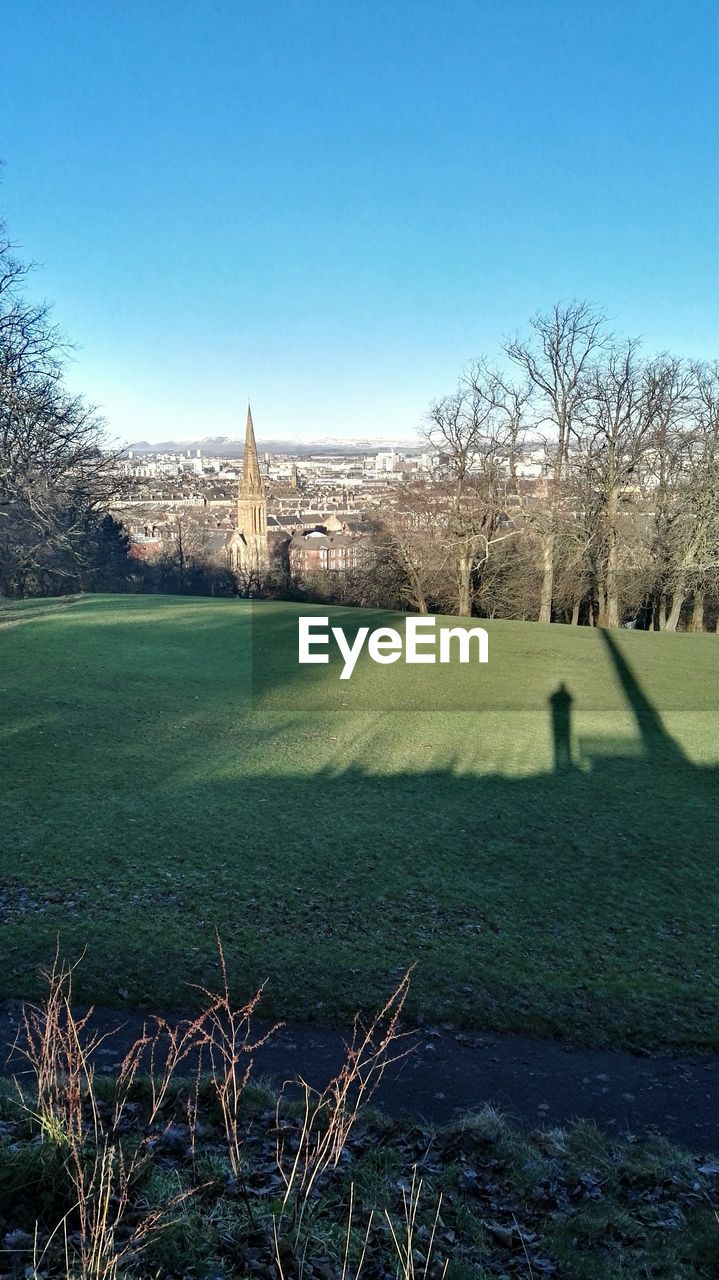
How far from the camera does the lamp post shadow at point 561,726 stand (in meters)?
13.4

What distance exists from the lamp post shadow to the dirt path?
7067mm

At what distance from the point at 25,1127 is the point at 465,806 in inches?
296

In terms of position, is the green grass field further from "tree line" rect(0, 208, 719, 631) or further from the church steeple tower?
the church steeple tower

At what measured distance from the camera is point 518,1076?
19.2ft

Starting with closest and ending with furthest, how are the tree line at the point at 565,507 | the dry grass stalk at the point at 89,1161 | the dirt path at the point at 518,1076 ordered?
the dry grass stalk at the point at 89,1161, the dirt path at the point at 518,1076, the tree line at the point at 565,507

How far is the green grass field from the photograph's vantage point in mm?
6996

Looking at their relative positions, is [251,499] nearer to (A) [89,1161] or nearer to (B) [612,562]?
(B) [612,562]

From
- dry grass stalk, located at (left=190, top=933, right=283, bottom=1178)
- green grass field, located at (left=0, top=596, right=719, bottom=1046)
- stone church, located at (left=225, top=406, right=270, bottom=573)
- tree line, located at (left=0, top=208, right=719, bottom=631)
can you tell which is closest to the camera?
dry grass stalk, located at (left=190, top=933, right=283, bottom=1178)

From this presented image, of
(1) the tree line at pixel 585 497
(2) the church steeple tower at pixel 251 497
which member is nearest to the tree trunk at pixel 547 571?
(1) the tree line at pixel 585 497

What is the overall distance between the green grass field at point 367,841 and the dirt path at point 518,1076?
10.6 inches

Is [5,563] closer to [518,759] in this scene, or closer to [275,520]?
[518,759]

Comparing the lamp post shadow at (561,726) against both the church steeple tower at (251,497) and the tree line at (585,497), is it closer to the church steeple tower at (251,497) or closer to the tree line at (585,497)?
the tree line at (585,497)

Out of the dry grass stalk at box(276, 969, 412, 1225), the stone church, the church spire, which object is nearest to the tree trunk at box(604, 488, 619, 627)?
the dry grass stalk at box(276, 969, 412, 1225)

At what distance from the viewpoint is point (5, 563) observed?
3247cm
